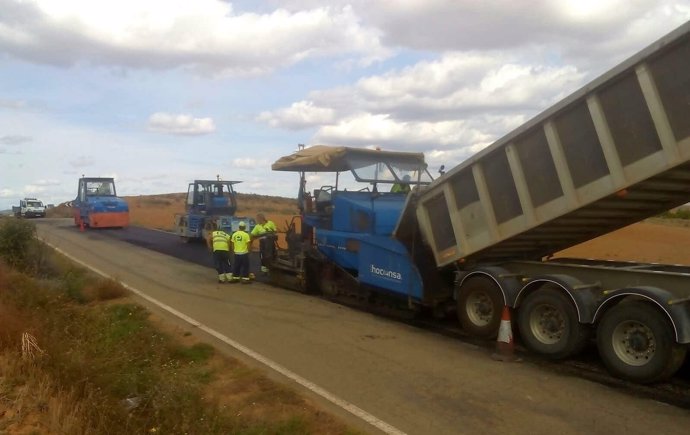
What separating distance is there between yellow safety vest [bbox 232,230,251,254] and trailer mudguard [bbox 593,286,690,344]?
27.2 ft

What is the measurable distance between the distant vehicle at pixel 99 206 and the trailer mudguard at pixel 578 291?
25.6 meters

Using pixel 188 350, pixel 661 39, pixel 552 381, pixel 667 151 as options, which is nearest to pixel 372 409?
pixel 552 381

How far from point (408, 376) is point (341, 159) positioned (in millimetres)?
5156

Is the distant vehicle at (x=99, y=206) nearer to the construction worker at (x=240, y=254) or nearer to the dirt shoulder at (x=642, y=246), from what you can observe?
the construction worker at (x=240, y=254)

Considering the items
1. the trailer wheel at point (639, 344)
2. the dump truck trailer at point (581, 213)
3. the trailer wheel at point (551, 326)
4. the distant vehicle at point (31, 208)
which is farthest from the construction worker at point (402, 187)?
the distant vehicle at point (31, 208)

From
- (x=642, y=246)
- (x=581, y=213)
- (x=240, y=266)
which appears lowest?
(x=642, y=246)

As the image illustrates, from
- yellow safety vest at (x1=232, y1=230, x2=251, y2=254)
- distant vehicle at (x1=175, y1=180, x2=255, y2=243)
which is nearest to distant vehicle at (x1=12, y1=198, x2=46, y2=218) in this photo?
distant vehicle at (x1=175, y1=180, x2=255, y2=243)

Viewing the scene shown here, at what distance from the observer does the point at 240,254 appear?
13219 millimetres

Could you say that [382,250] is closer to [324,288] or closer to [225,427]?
[324,288]

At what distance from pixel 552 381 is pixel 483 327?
66.8 inches

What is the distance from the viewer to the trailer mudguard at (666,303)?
587 cm

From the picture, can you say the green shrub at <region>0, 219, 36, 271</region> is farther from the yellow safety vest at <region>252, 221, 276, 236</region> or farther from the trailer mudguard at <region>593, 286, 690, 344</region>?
the trailer mudguard at <region>593, 286, 690, 344</region>

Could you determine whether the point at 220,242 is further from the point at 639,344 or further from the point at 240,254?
the point at 639,344

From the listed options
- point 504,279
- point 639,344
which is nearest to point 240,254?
point 504,279
